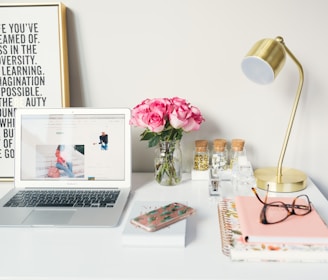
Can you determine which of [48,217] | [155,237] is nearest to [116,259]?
[155,237]

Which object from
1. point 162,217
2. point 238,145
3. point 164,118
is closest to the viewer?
point 162,217

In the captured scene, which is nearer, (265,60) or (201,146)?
(265,60)

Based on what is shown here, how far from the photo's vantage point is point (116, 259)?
0.80m

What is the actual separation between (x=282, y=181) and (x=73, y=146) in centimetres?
62

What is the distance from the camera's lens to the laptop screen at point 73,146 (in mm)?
1181

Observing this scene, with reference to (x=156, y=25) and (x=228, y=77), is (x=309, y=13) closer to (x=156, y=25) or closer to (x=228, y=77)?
(x=228, y=77)

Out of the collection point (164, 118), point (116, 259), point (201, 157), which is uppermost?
point (164, 118)

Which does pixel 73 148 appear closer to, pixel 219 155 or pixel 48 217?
pixel 48 217

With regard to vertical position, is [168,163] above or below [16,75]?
below

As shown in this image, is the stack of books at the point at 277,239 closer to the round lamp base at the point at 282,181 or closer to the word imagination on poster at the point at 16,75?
the round lamp base at the point at 282,181

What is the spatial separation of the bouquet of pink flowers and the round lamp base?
250mm

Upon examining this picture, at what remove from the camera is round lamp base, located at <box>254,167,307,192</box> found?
1.16 metres

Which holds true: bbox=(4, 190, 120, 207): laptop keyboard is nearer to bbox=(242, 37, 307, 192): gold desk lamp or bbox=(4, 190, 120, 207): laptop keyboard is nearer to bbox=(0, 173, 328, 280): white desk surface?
bbox=(0, 173, 328, 280): white desk surface

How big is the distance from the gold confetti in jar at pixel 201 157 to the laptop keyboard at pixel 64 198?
0.28 metres
